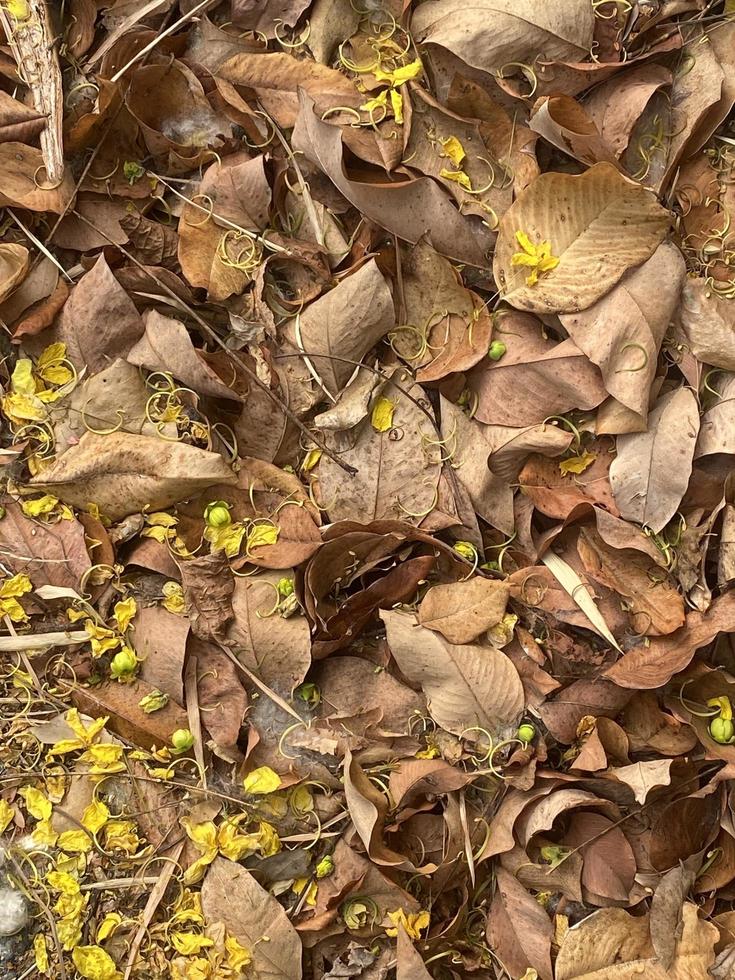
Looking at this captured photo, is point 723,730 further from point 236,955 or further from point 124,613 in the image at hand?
point 124,613

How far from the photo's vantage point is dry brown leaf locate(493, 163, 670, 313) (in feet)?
4.20

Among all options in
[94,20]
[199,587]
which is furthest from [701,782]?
[94,20]

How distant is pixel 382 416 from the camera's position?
53.7 inches

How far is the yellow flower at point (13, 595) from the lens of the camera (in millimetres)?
1312

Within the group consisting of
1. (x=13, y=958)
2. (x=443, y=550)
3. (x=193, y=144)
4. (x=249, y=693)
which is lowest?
(x=13, y=958)

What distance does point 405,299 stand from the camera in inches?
54.1

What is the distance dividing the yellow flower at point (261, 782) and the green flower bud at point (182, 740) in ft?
0.30

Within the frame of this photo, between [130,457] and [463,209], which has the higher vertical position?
[463,209]

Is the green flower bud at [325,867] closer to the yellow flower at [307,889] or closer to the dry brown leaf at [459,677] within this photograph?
the yellow flower at [307,889]

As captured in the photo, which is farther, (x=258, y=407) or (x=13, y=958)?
(x=258, y=407)

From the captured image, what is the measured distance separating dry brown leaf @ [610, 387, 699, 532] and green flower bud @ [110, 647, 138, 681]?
2.27 ft

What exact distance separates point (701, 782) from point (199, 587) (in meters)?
0.73

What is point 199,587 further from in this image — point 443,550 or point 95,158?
point 95,158

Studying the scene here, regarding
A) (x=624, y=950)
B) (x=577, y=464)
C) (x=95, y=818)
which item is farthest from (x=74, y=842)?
(x=577, y=464)
